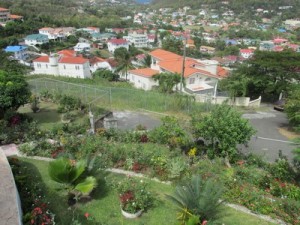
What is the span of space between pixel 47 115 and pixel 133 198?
36.1 feet

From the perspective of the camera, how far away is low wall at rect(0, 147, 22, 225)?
5391 mm

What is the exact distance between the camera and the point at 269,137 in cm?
1564

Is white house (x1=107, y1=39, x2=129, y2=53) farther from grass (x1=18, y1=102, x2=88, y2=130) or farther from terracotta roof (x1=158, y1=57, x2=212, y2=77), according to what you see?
grass (x1=18, y1=102, x2=88, y2=130)

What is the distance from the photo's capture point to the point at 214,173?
383 inches

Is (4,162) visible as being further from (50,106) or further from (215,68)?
(215,68)

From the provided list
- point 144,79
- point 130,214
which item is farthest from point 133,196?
point 144,79

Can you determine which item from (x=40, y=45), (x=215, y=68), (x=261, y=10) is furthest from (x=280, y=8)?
(x=215, y=68)

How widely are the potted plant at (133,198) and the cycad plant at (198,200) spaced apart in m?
1.02

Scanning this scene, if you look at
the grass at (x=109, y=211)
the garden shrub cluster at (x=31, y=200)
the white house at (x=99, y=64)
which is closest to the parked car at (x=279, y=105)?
the grass at (x=109, y=211)

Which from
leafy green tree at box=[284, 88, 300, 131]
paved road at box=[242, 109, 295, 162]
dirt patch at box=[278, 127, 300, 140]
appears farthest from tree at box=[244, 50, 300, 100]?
leafy green tree at box=[284, 88, 300, 131]

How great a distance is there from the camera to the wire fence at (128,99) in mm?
19011

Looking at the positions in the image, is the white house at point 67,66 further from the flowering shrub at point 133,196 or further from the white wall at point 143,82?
the flowering shrub at point 133,196

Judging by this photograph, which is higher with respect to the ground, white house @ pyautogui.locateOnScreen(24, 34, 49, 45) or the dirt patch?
the dirt patch

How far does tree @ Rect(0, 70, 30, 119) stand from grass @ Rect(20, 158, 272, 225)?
20.6ft
